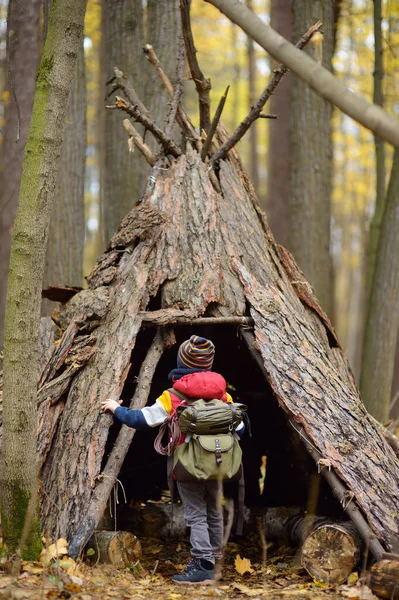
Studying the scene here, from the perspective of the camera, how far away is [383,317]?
8992mm

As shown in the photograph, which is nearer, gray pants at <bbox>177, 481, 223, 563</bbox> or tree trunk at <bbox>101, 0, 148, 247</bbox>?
gray pants at <bbox>177, 481, 223, 563</bbox>

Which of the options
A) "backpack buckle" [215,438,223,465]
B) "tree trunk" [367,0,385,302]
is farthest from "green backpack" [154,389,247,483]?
"tree trunk" [367,0,385,302]

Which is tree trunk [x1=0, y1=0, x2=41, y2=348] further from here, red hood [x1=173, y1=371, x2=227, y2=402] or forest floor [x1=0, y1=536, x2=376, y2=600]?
forest floor [x1=0, y1=536, x2=376, y2=600]

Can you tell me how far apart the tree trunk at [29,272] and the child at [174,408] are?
2.73ft

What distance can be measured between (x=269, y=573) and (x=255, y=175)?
13.9m

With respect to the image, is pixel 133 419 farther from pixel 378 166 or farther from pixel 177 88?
pixel 378 166

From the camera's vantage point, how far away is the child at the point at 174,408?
5.03 meters

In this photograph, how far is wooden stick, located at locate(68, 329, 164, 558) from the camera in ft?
16.0

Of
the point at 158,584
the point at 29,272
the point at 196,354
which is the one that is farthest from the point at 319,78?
the point at 158,584

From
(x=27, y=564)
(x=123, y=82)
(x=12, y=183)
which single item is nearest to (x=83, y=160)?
(x=12, y=183)

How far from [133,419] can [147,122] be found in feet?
10.1

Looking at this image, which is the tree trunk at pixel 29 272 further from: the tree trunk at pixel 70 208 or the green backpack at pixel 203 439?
the tree trunk at pixel 70 208

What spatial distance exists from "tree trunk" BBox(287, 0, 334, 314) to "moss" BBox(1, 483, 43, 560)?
5.65 metres

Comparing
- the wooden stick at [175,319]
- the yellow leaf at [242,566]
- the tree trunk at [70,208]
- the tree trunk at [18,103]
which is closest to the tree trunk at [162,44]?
the tree trunk at [70,208]
